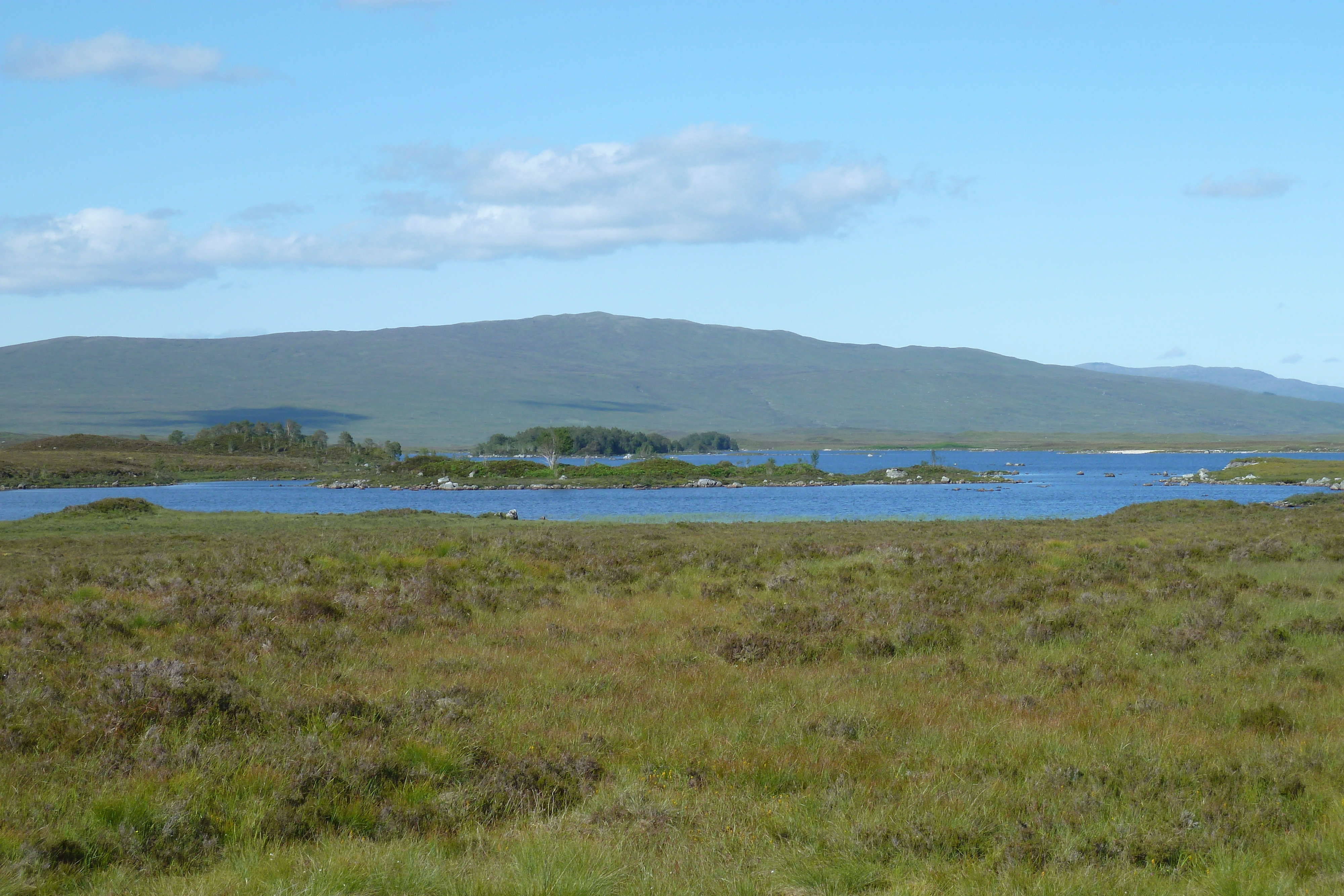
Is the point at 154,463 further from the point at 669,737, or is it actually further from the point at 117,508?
the point at 669,737

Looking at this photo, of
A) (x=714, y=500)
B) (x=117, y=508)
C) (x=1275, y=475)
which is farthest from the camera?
(x=1275, y=475)

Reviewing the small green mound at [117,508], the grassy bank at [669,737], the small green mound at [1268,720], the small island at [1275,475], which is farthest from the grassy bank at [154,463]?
the small green mound at [1268,720]

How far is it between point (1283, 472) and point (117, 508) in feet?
365

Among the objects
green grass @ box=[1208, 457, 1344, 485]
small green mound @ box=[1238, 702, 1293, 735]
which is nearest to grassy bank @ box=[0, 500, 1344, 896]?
small green mound @ box=[1238, 702, 1293, 735]

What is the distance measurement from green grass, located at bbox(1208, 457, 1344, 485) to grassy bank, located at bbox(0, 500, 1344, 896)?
96.4 meters

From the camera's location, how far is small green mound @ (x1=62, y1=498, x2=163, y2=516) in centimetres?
5956

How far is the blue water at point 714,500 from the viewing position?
236ft

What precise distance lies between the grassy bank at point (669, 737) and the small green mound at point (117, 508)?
4681cm

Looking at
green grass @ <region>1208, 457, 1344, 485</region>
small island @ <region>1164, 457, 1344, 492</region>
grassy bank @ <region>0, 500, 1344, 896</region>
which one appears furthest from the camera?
green grass @ <region>1208, 457, 1344, 485</region>

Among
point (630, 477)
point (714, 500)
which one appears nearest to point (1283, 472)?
point (714, 500)

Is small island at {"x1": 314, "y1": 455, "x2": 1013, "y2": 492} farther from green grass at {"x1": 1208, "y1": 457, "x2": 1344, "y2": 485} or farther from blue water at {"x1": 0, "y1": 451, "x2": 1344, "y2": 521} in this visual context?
green grass at {"x1": 1208, "y1": 457, "x2": 1344, "y2": 485}

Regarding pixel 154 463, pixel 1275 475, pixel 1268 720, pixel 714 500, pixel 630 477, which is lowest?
pixel 714 500

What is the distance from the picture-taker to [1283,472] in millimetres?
109938

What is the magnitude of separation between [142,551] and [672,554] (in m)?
21.2
